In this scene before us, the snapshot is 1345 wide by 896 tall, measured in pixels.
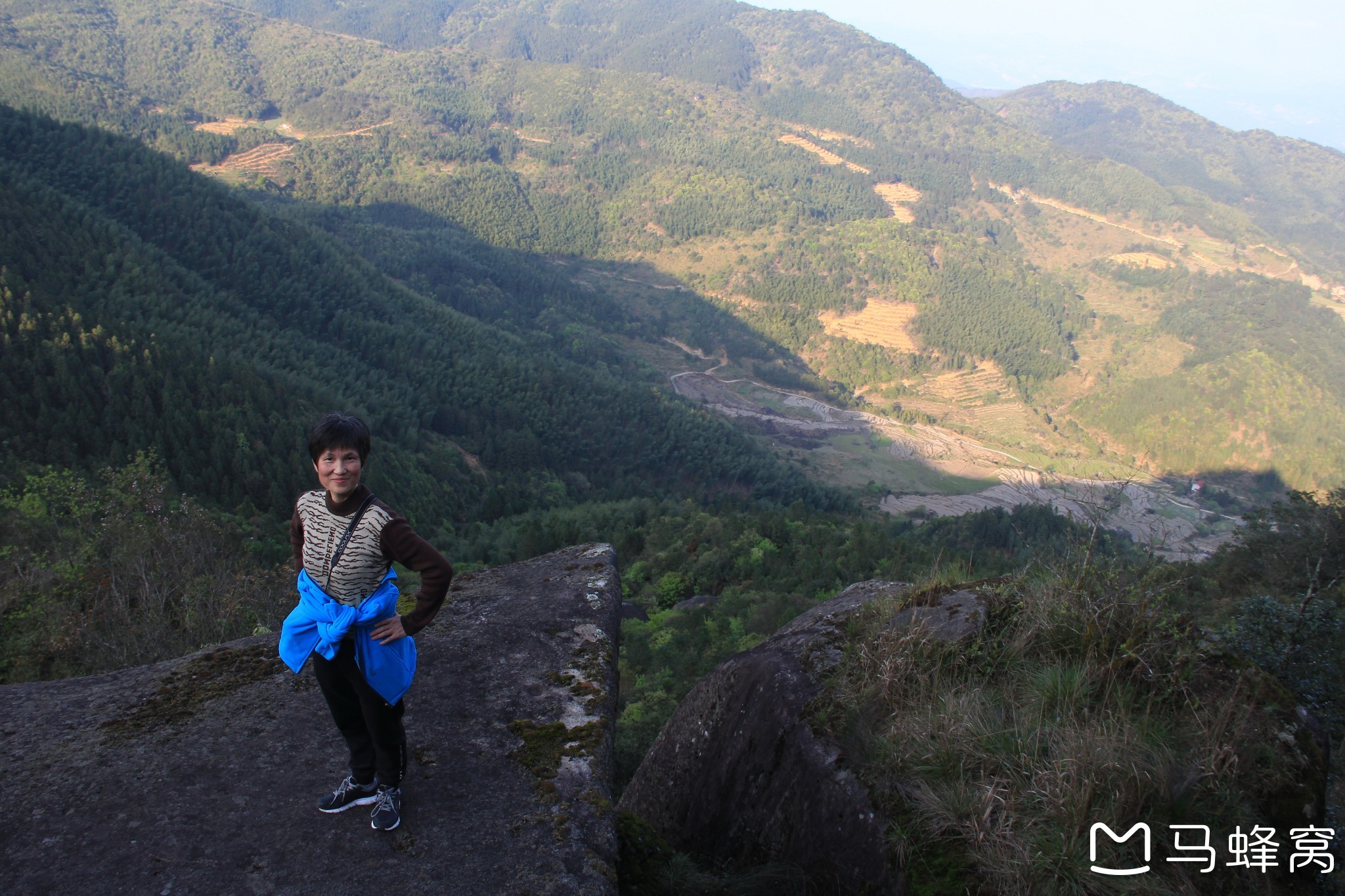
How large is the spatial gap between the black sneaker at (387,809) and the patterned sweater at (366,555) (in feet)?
3.03

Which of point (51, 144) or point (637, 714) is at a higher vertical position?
point (51, 144)

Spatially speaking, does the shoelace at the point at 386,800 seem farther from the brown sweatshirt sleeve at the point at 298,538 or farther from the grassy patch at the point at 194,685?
the grassy patch at the point at 194,685

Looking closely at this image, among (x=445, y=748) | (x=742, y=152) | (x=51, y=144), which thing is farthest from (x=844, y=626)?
(x=742, y=152)

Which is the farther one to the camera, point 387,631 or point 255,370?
point 255,370

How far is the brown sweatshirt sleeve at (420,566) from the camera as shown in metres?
3.78

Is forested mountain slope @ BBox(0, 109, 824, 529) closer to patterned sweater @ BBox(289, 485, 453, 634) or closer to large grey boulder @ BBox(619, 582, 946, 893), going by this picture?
large grey boulder @ BBox(619, 582, 946, 893)

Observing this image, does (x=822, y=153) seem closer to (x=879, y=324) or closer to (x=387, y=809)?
(x=879, y=324)

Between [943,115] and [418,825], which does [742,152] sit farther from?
[418,825]

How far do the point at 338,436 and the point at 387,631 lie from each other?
106cm

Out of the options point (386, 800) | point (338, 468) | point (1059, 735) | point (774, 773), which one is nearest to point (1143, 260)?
point (1059, 735)

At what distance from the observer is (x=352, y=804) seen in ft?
13.2

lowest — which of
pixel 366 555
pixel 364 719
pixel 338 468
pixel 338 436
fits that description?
pixel 364 719

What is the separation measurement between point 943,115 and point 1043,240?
6502cm

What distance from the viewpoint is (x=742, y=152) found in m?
158
